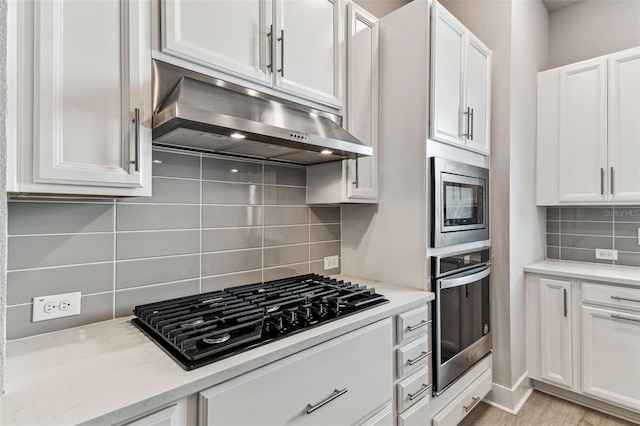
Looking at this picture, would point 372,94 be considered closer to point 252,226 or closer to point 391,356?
point 252,226

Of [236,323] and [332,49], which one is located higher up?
[332,49]

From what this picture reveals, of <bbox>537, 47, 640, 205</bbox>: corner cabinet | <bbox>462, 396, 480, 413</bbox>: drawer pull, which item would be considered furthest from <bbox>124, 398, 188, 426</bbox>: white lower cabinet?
<bbox>537, 47, 640, 205</bbox>: corner cabinet

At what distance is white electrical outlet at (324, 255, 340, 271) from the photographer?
6.97ft

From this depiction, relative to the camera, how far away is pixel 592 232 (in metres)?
2.71

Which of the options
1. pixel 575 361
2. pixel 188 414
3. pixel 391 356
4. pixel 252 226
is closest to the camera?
pixel 188 414

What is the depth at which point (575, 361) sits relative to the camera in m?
2.30

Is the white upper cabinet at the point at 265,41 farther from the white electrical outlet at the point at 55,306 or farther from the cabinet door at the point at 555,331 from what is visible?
the cabinet door at the point at 555,331

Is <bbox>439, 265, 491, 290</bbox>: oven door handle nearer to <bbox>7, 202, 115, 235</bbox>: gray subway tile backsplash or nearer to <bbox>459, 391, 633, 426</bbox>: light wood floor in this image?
<bbox>459, 391, 633, 426</bbox>: light wood floor

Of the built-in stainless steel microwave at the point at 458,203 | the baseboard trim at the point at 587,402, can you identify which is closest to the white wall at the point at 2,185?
the built-in stainless steel microwave at the point at 458,203

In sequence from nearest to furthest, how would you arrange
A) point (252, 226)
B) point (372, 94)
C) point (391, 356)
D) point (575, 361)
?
point (391, 356) → point (252, 226) → point (372, 94) → point (575, 361)

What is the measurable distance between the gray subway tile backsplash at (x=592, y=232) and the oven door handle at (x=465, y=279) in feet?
3.71

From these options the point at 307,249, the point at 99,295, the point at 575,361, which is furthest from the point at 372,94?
the point at 575,361

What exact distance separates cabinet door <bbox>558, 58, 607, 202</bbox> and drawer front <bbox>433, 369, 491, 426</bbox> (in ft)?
5.13

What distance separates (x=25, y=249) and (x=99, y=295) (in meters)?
0.29
